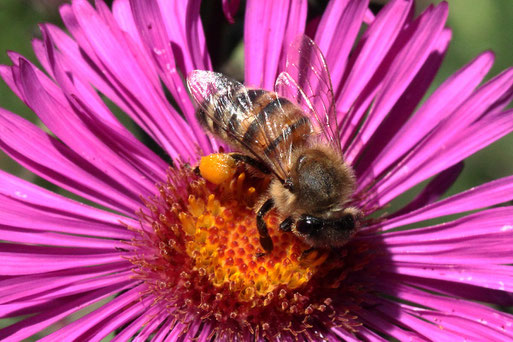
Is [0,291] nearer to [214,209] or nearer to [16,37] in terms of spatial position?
[214,209]

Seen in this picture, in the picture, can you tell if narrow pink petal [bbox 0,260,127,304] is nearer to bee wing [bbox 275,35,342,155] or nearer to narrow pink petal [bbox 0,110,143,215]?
narrow pink petal [bbox 0,110,143,215]

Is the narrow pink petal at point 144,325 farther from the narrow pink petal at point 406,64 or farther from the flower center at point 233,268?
the narrow pink petal at point 406,64

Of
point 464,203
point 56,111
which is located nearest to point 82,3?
point 56,111

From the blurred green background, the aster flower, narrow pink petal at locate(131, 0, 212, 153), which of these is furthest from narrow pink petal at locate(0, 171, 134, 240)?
the blurred green background

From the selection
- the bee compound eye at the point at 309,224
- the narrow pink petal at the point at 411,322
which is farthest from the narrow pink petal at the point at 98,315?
the narrow pink petal at the point at 411,322

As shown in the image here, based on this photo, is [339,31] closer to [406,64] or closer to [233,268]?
[406,64]

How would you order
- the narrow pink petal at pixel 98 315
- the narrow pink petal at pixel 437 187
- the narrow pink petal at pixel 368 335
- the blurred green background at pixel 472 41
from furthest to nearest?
the blurred green background at pixel 472 41
the narrow pink petal at pixel 437 187
the narrow pink petal at pixel 368 335
the narrow pink petal at pixel 98 315
